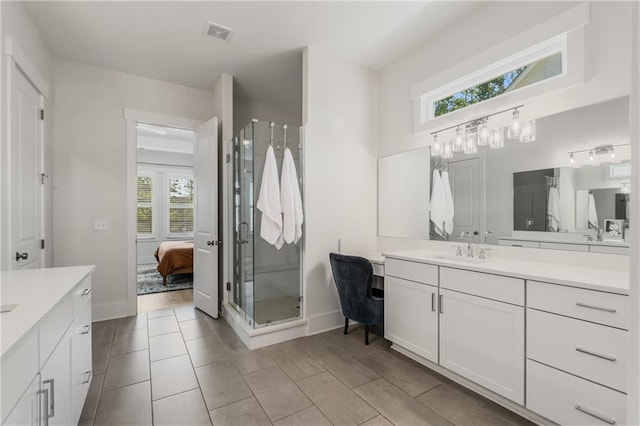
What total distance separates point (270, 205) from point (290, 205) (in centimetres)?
19

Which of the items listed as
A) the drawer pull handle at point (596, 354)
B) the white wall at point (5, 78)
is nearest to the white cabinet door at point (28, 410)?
the white wall at point (5, 78)

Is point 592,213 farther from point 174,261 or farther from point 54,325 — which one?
point 174,261

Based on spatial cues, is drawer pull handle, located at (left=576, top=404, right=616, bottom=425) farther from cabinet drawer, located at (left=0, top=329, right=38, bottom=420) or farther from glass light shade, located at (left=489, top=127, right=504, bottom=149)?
cabinet drawer, located at (left=0, top=329, right=38, bottom=420)

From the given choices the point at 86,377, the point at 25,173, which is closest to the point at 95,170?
the point at 25,173

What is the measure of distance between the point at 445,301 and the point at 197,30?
10.0 ft

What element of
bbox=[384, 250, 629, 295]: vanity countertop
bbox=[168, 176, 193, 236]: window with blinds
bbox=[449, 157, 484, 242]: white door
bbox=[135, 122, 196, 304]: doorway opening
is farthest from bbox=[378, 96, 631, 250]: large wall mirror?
bbox=[168, 176, 193, 236]: window with blinds

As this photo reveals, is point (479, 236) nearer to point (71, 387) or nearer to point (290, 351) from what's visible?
point (290, 351)

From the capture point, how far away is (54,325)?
1195 millimetres

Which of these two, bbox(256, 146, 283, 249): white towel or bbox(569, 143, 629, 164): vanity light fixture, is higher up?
bbox(569, 143, 629, 164): vanity light fixture

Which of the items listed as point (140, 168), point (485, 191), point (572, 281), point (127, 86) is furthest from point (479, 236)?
point (140, 168)

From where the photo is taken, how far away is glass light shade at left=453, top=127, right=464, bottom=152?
2555mm

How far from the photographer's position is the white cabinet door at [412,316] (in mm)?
2195

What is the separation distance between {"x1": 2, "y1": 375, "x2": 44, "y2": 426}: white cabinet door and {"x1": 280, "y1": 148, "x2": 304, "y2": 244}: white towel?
1.94 m

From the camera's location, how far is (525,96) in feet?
7.06
